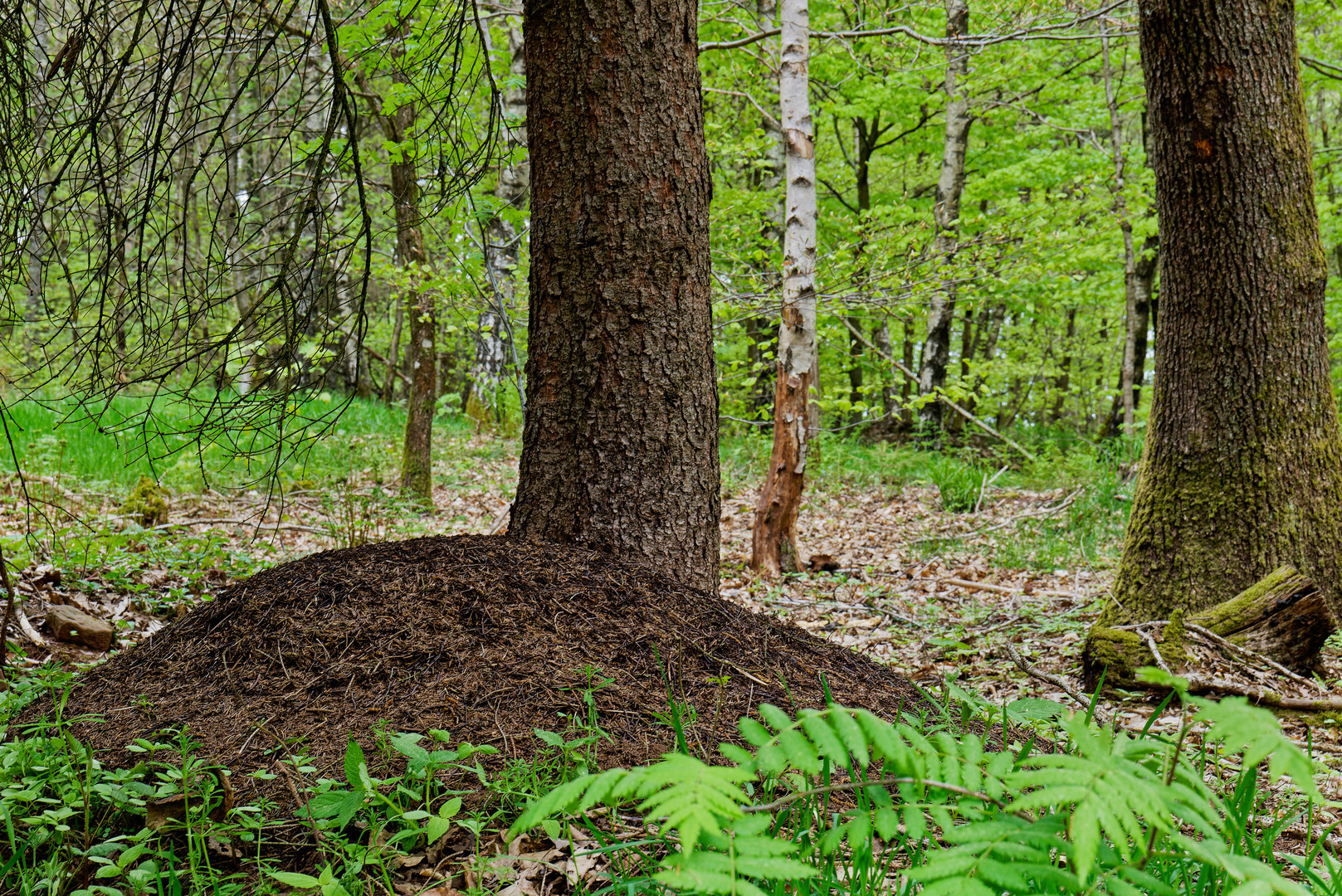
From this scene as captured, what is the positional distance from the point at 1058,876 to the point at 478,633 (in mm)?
2070

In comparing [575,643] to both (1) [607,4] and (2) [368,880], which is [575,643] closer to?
(2) [368,880]

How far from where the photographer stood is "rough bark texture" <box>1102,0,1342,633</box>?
3.66 metres

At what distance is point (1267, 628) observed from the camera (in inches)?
135

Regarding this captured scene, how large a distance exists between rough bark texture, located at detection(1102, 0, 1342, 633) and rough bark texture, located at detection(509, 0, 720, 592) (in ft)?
7.80

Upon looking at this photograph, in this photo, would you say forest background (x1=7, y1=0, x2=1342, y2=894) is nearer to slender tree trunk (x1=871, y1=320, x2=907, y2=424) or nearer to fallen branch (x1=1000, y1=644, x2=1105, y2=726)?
fallen branch (x1=1000, y1=644, x2=1105, y2=726)

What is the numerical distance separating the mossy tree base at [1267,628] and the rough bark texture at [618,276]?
197cm

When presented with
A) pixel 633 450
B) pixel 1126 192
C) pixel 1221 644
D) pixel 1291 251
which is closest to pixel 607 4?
pixel 633 450

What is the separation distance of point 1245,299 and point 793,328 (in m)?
3.28

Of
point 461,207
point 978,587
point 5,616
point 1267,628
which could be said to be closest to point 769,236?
point 978,587

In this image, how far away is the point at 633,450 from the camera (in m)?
3.21

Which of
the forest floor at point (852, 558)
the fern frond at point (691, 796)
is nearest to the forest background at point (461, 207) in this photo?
the forest floor at point (852, 558)

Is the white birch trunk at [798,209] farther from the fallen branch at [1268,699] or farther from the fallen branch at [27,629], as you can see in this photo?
the fallen branch at [27,629]

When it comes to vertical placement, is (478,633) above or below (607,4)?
below

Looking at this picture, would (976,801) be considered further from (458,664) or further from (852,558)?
(852,558)
